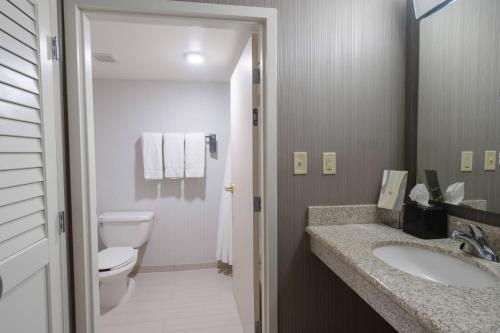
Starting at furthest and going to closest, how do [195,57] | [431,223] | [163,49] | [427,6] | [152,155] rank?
[152,155] → [195,57] → [163,49] → [427,6] → [431,223]

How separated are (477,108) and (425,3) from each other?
591 mm

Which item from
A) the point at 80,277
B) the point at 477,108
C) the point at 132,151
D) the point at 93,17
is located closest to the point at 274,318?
the point at 80,277

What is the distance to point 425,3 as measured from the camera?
1.27 metres

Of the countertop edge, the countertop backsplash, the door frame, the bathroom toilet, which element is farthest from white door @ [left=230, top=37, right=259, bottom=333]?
the bathroom toilet

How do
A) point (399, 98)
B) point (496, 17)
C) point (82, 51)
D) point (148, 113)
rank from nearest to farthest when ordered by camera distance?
1. point (496, 17)
2. point (82, 51)
3. point (399, 98)
4. point (148, 113)

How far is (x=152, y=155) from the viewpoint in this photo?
8.90 ft

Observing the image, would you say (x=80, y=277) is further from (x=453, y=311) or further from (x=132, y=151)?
(x=132, y=151)

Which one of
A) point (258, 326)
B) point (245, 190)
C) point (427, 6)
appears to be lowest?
point (258, 326)

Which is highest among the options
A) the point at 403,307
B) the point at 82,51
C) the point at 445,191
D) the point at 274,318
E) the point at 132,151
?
the point at 82,51

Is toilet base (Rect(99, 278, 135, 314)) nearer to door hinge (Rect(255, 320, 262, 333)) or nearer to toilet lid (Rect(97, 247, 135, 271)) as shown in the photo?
toilet lid (Rect(97, 247, 135, 271))

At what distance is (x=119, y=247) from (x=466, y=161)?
8.68 feet

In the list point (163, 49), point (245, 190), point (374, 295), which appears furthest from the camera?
point (163, 49)

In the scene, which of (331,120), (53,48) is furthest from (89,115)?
(331,120)

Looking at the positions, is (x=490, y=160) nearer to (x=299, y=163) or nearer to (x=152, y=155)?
(x=299, y=163)
